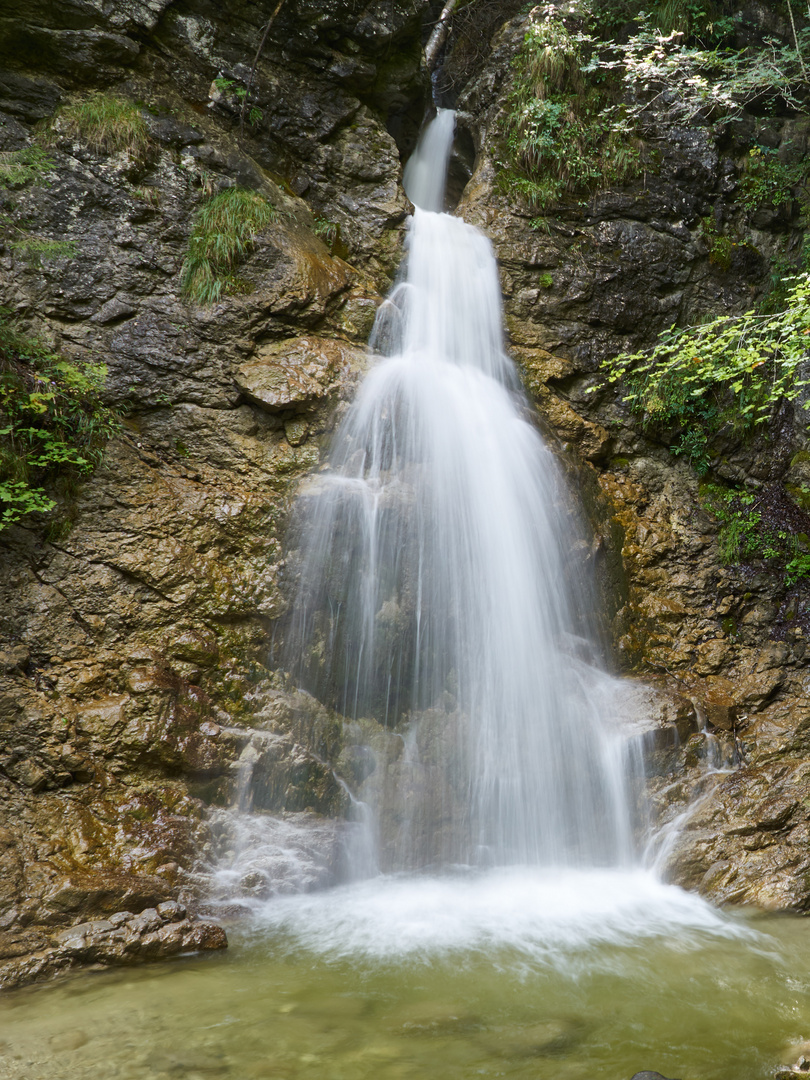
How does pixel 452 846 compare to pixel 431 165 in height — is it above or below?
below

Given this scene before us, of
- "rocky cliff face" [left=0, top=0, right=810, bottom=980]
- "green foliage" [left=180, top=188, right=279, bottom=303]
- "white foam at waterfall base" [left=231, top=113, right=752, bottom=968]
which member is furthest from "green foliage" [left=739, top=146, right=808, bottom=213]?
"green foliage" [left=180, top=188, right=279, bottom=303]

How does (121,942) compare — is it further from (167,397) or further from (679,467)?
(679,467)

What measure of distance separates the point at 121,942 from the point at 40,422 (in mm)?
4038

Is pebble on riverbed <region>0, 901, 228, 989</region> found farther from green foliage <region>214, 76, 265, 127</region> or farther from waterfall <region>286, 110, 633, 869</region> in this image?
green foliage <region>214, 76, 265, 127</region>

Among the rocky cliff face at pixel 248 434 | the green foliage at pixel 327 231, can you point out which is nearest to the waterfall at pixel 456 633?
the rocky cliff face at pixel 248 434

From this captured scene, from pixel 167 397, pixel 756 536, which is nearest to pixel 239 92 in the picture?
pixel 167 397

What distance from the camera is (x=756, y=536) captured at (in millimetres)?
7855

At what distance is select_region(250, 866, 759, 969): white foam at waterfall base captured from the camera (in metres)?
4.26

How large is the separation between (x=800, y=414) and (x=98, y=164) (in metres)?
8.60

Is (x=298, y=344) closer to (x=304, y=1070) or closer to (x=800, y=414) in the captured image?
(x=304, y=1070)

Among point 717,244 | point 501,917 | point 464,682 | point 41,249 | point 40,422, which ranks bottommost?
point 501,917

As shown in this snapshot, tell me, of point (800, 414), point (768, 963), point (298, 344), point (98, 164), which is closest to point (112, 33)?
point (98, 164)

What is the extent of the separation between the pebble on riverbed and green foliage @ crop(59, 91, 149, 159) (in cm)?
691

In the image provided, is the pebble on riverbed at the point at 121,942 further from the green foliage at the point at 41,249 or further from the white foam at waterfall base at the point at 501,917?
the green foliage at the point at 41,249
